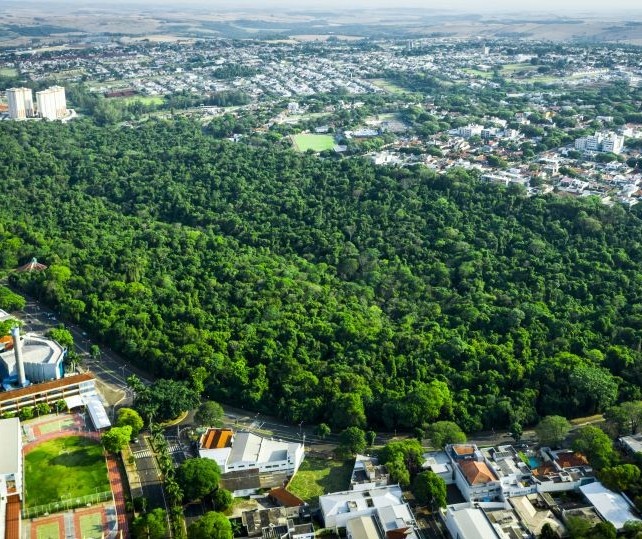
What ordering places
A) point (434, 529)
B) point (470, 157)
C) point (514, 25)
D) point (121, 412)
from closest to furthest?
point (434, 529) → point (121, 412) → point (470, 157) → point (514, 25)

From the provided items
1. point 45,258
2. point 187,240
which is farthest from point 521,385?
point 45,258

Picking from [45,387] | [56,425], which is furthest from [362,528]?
[45,387]

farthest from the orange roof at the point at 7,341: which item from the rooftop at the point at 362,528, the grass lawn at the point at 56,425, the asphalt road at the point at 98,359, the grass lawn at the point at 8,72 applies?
the grass lawn at the point at 8,72

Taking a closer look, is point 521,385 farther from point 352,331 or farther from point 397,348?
point 352,331

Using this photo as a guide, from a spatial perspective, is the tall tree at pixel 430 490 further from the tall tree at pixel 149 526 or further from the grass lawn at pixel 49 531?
the grass lawn at pixel 49 531

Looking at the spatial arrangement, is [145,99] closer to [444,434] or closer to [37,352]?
[37,352]
